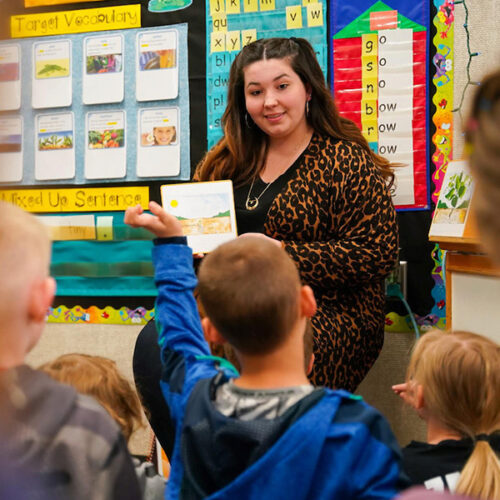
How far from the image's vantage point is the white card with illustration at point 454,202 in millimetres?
2088

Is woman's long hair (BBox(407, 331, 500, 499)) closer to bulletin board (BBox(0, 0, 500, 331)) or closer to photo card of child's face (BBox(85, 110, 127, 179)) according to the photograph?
bulletin board (BBox(0, 0, 500, 331))

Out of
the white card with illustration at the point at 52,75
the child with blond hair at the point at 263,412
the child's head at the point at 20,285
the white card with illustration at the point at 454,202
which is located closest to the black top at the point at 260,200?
the white card with illustration at the point at 454,202

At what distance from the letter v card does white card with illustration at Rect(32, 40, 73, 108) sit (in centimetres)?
37

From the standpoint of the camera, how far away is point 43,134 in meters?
3.18

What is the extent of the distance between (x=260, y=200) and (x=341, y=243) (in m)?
0.34

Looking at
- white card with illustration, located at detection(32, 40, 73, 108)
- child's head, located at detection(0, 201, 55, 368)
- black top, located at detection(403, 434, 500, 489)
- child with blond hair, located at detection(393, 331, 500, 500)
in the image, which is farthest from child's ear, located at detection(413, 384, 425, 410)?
white card with illustration, located at detection(32, 40, 73, 108)

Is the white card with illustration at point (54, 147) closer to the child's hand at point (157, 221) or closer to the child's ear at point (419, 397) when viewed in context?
the child's hand at point (157, 221)

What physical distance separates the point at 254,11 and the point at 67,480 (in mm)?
2338

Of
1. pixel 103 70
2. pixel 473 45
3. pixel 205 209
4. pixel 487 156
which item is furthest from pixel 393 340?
pixel 487 156

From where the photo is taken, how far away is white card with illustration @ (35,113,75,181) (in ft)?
10.3

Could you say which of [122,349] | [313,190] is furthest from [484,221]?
[122,349]

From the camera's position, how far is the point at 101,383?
138cm

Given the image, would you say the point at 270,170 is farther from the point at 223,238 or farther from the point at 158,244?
the point at 158,244

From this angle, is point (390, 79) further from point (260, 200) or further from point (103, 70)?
point (103, 70)
